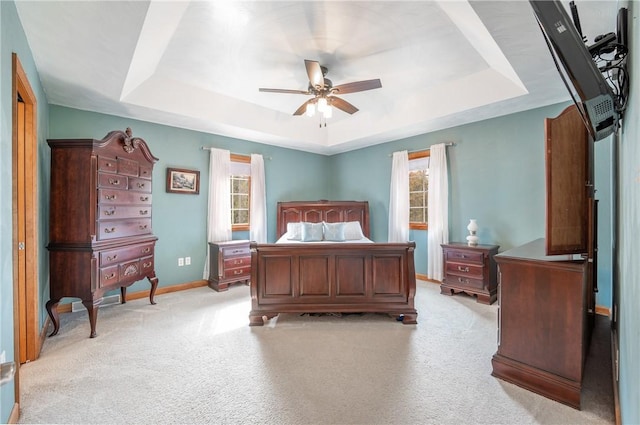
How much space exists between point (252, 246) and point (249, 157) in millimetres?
2580

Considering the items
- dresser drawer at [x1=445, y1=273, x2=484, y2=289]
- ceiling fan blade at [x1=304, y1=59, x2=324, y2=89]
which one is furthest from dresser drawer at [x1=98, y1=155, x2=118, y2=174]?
dresser drawer at [x1=445, y1=273, x2=484, y2=289]

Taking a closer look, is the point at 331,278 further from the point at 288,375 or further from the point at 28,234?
the point at 28,234

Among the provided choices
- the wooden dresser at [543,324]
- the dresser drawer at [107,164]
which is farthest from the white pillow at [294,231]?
the wooden dresser at [543,324]

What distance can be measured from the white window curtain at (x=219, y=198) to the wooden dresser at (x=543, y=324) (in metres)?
3.96

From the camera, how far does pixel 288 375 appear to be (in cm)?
209

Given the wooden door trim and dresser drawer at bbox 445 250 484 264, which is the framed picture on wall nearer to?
the wooden door trim

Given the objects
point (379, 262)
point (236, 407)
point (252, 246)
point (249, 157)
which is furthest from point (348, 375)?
point (249, 157)

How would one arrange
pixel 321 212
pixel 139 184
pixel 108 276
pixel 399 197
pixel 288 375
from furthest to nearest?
1. pixel 321 212
2. pixel 399 197
3. pixel 139 184
4. pixel 108 276
5. pixel 288 375

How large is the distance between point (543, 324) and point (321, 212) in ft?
13.0

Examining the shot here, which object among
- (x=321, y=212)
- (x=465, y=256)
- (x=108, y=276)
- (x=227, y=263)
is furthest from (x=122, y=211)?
(x=465, y=256)

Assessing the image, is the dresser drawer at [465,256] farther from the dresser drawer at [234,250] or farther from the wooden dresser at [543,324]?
the dresser drawer at [234,250]

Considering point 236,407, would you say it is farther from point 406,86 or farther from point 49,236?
point 406,86

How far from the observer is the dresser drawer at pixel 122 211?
2888 millimetres

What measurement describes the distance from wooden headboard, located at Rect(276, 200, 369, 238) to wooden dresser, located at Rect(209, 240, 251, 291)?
1.08m
